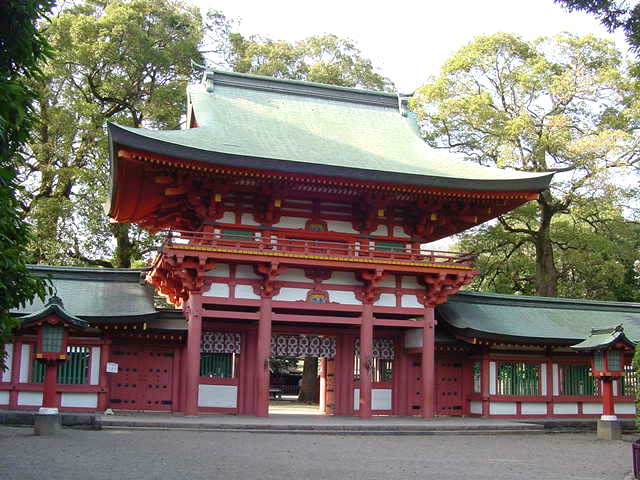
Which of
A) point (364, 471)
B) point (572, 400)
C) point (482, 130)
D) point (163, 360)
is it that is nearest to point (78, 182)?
point (163, 360)

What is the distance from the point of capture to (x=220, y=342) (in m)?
21.5

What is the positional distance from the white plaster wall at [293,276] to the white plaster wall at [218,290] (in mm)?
1495

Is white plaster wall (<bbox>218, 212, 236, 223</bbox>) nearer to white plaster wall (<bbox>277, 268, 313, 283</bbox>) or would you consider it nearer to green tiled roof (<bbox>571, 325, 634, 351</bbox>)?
white plaster wall (<bbox>277, 268, 313, 283</bbox>)

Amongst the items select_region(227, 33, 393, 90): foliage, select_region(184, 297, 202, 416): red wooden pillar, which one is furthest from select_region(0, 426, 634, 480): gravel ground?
select_region(227, 33, 393, 90): foliage

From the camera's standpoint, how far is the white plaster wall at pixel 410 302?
2189 cm

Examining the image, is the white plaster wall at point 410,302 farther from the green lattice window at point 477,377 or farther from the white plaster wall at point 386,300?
the green lattice window at point 477,377

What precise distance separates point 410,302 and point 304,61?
20.3 meters

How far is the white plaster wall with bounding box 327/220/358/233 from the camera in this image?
864 inches

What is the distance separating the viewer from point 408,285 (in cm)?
2203

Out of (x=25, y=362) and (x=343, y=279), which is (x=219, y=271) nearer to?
(x=343, y=279)

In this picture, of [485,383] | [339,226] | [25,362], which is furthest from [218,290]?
[485,383]

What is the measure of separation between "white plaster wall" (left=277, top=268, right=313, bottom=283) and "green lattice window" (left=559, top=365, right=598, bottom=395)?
358 inches

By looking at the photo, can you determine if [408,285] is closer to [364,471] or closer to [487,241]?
[364,471]

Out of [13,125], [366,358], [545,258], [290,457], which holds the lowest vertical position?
[290,457]
